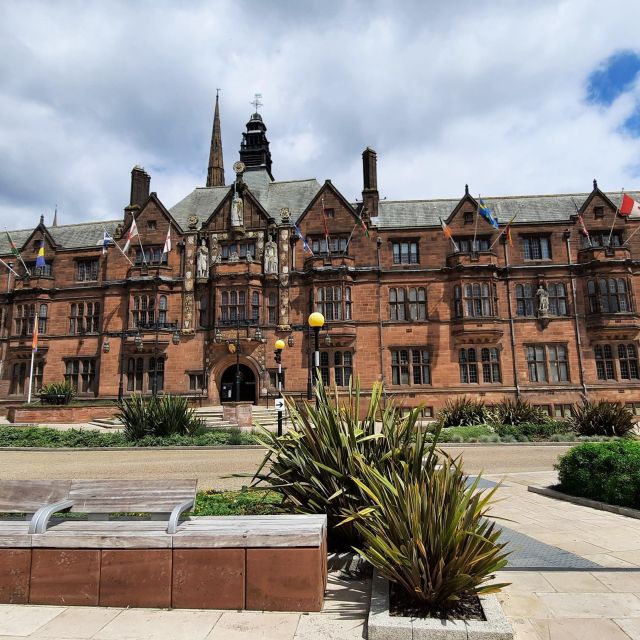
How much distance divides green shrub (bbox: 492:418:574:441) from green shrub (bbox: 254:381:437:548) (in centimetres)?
1411

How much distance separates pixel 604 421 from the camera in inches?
728

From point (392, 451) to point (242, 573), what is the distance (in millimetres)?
2220

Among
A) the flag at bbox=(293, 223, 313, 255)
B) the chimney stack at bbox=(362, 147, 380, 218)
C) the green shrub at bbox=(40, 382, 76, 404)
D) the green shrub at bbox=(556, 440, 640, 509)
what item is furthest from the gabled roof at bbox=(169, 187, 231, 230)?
the green shrub at bbox=(556, 440, 640, 509)

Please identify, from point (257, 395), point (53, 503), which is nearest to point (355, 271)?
point (257, 395)

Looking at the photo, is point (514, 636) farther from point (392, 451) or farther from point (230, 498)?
point (230, 498)

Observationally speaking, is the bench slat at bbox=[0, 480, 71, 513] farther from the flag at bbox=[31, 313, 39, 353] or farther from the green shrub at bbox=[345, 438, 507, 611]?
the flag at bbox=[31, 313, 39, 353]

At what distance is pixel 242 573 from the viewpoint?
14.0 feet

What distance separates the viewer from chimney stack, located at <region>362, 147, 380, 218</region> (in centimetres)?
3167

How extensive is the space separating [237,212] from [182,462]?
2025 centimetres

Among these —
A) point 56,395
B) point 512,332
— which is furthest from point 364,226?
point 56,395

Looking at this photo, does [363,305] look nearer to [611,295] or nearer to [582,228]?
[582,228]

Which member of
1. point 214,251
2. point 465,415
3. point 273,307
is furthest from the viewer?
point 214,251

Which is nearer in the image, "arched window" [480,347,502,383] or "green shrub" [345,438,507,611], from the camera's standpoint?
"green shrub" [345,438,507,611]

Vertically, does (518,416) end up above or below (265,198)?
below
